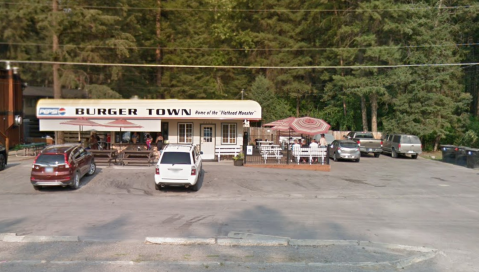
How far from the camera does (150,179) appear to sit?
63.8ft

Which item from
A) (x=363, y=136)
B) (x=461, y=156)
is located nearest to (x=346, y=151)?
(x=363, y=136)

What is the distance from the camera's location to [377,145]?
32.2 meters

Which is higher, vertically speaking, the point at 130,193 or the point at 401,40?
the point at 401,40

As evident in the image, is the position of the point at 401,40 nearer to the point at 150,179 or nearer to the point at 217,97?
the point at 217,97

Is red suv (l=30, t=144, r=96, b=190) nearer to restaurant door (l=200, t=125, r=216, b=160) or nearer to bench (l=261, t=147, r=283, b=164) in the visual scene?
bench (l=261, t=147, r=283, b=164)

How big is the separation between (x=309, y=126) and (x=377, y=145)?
1089 centimetres

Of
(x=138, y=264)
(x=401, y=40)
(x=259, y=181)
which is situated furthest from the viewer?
(x=401, y=40)

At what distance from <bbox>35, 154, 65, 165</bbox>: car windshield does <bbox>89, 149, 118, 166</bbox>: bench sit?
6714mm

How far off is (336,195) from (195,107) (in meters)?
12.9

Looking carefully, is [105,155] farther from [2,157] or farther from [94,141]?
[2,157]

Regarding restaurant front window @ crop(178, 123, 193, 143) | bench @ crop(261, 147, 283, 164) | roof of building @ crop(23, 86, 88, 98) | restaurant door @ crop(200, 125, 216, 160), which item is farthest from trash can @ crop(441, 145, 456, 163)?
roof of building @ crop(23, 86, 88, 98)

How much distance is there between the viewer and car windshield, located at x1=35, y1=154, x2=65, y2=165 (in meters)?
16.1

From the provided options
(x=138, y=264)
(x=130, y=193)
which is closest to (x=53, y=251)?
(x=138, y=264)

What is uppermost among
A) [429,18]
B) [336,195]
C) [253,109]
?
[429,18]
